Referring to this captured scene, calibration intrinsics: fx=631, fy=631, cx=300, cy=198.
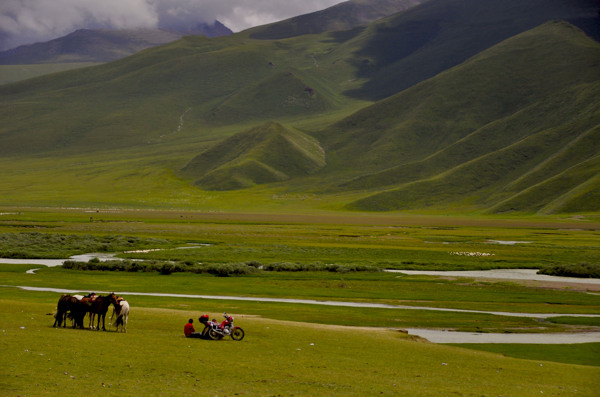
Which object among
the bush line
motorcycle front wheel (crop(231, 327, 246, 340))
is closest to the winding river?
the bush line

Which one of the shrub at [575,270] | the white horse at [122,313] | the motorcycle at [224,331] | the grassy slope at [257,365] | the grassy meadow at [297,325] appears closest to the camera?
the grassy slope at [257,365]

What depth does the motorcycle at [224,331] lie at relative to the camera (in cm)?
3381

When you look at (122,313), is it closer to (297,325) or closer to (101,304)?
(101,304)

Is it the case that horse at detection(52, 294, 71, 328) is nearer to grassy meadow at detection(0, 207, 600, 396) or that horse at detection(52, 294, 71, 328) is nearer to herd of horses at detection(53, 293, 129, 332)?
herd of horses at detection(53, 293, 129, 332)

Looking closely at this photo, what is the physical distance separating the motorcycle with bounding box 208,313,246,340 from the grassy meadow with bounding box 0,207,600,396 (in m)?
0.79

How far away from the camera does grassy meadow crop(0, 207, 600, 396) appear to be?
2586 centimetres

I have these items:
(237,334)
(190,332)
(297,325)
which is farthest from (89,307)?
(297,325)

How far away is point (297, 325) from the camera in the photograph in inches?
1602

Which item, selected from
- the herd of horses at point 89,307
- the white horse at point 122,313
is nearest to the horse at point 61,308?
the herd of horses at point 89,307

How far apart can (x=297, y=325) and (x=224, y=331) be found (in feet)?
26.1

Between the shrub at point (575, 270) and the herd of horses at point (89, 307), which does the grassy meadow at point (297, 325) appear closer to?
the herd of horses at point (89, 307)

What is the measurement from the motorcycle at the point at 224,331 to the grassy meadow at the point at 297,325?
789 mm

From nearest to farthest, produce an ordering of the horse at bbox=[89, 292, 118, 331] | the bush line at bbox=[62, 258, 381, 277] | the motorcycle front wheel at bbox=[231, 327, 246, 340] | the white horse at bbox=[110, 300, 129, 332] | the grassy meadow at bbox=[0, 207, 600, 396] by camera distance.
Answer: the grassy meadow at bbox=[0, 207, 600, 396] → the white horse at bbox=[110, 300, 129, 332] → the horse at bbox=[89, 292, 118, 331] → the motorcycle front wheel at bbox=[231, 327, 246, 340] → the bush line at bbox=[62, 258, 381, 277]

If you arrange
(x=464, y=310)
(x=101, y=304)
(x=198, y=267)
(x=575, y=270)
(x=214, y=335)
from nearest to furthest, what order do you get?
(x=101, y=304), (x=214, y=335), (x=464, y=310), (x=198, y=267), (x=575, y=270)
